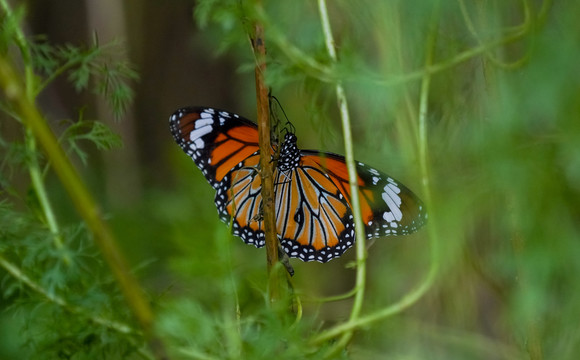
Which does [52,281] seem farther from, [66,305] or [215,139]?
[215,139]

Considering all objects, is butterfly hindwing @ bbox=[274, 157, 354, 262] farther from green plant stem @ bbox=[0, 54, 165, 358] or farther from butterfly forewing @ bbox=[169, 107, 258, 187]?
green plant stem @ bbox=[0, 54, 165, 358]

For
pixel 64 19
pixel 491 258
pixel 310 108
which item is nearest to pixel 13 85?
pixel 310 108

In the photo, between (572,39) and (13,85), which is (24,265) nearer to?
(13,85)

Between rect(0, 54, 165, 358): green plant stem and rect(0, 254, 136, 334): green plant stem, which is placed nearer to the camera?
rect(0, 54, 165, 358): green plant stem

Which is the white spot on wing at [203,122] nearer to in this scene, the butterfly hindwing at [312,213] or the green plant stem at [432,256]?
the butterfly hindwing at [312,213]

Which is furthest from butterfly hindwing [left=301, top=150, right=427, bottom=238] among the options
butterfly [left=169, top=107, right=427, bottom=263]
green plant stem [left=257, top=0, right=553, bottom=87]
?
green plant stem [left=257, top=0, right=553, bottom=87]

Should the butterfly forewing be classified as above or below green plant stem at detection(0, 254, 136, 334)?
above

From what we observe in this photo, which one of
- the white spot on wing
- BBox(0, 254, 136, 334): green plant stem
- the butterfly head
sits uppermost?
the white spot on wing
